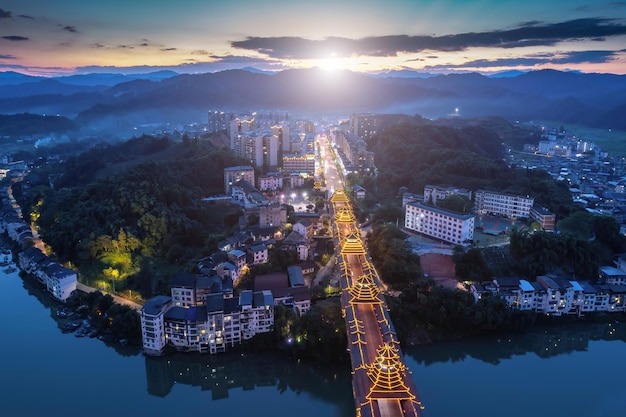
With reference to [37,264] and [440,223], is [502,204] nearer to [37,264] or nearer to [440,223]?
[440,223]

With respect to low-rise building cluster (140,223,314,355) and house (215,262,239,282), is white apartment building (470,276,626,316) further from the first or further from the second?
house (215,262,239,282)

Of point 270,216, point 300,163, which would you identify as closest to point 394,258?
point 270,216

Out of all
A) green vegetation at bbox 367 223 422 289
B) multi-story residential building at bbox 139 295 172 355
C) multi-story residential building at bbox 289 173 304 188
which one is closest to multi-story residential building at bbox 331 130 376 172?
multi-story residential building at bbox 289 173 304 188

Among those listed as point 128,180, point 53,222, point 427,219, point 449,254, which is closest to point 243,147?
point 128,180

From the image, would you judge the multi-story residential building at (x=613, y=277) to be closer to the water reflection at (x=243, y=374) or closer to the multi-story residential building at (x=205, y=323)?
the water reflection at (x=243, y=374)

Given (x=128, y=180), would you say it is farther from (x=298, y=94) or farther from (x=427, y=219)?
(x=298, y=94)

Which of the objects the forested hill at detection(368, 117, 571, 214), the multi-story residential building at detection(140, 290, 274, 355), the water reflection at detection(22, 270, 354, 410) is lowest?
the water reflection at detection(22, 270, 354, 410)
